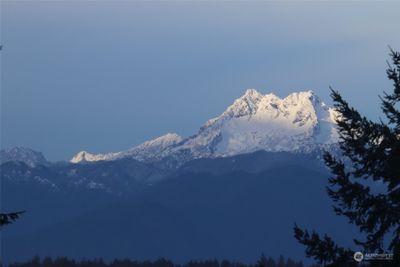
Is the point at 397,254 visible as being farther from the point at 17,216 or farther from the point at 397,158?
the point at 17,216

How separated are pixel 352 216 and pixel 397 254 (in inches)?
65.9

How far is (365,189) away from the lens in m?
27.7

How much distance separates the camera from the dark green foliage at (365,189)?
27.4m

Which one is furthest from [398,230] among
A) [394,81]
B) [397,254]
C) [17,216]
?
[17,216]
